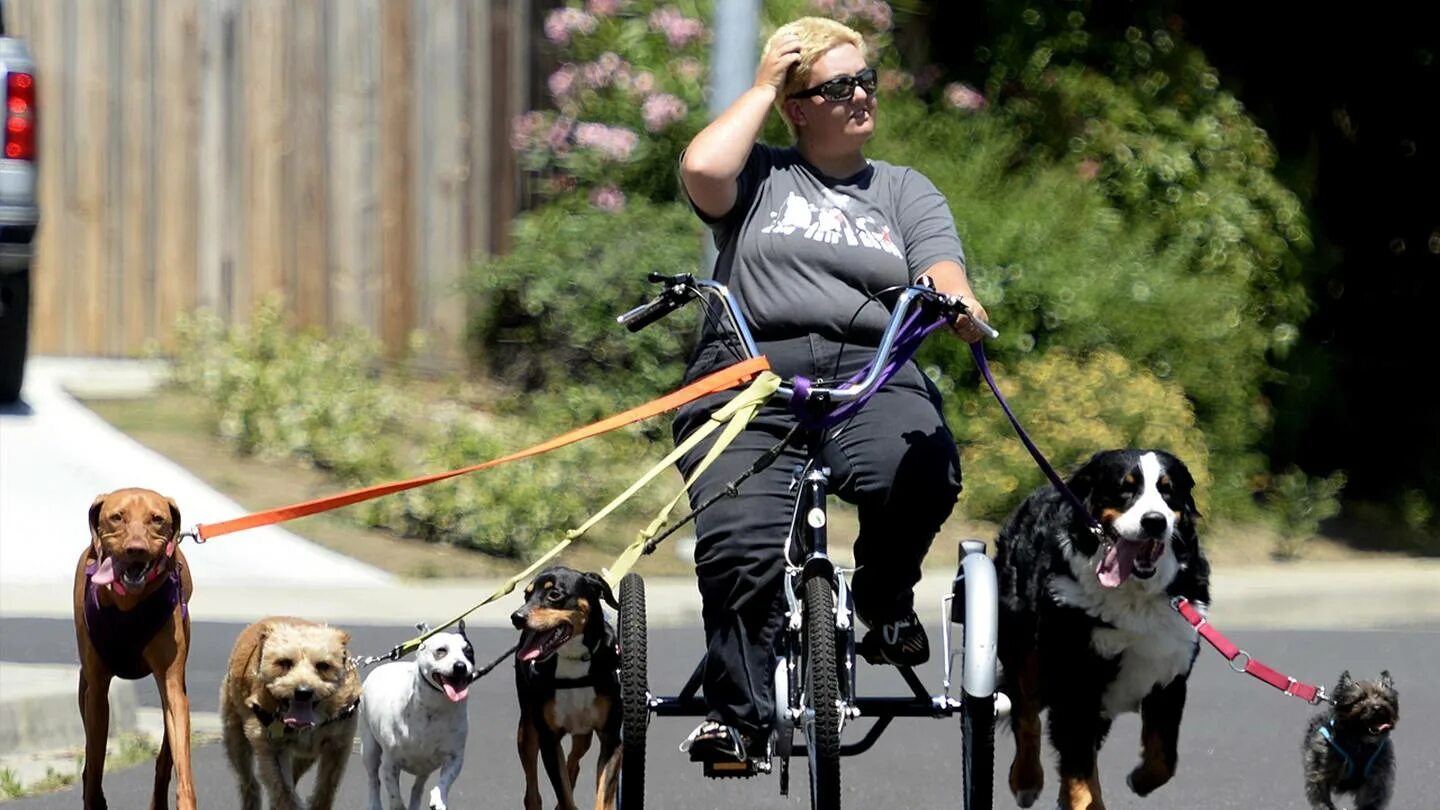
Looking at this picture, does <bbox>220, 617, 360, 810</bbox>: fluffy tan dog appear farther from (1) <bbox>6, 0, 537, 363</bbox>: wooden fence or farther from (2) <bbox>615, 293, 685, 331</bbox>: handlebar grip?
(1) <bbox>6, 0, 537, 363</bbox>: wooden fence

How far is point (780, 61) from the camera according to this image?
5.65 metres

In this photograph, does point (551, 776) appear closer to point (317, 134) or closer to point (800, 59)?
point (800, 59)

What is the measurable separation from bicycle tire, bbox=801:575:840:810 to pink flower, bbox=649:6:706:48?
9867mm

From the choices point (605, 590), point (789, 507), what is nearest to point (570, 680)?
point (605, 590)

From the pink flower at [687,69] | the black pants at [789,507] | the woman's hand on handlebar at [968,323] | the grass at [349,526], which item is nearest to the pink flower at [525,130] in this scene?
the pink flower at [687,69]

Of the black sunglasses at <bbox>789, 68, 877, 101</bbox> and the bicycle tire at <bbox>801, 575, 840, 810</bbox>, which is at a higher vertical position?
the black sunglasses at <bbox>789, 68, 877, 101</bbox>

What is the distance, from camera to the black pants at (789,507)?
5.36 metres

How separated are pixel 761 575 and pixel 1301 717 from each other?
3.94 meters

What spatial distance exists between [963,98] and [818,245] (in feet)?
31.9

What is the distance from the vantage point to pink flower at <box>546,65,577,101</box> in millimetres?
14742

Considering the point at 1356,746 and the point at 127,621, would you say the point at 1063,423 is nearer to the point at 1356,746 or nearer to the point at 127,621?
the point at 1356,746

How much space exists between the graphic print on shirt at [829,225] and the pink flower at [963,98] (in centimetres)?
958

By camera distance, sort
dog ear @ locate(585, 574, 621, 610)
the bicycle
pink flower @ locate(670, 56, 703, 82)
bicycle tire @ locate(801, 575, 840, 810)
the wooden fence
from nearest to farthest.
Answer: bicycle tire @ locate(801, 575, 840, 810) < the bicycle < dog ear @ locate(585, 574, 621, 610) < the wooden fence < pink flower @ locate(670, 56, 703, 82)

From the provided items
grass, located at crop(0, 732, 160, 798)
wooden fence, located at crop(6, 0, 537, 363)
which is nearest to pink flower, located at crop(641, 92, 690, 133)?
wooden fence, located at crop(6, 0, 537, 363)
